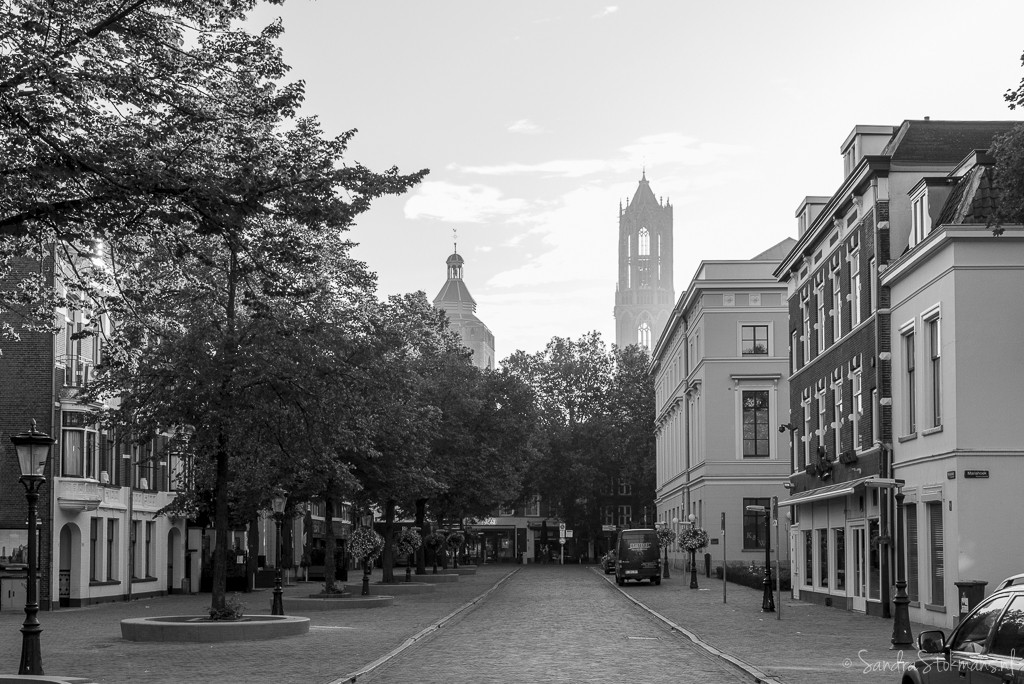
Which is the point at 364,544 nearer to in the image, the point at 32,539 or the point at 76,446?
the point at 76,446

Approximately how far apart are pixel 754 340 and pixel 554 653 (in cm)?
4842

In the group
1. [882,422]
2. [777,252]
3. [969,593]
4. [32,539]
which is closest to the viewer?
[32,539]

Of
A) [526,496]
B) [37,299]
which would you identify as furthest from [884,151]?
[526,496]

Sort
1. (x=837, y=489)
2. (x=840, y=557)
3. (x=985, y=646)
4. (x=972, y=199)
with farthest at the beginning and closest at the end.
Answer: (x=840, y=557) → (x=837, y=489) → (x=972, y=199) → (x=985, y=646)

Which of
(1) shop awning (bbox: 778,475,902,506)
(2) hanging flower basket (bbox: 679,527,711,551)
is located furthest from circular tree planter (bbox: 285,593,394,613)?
(2) hanging flower basket (bbox: 679,527,711,551)

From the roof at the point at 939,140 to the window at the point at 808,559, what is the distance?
1218 cm

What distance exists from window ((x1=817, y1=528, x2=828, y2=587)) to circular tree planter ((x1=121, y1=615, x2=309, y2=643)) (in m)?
17.3

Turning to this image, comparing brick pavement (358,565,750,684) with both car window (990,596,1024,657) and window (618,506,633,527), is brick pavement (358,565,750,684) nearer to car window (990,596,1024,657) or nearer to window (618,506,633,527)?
car window (990,596,1024,657)

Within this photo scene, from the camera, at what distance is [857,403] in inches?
1391

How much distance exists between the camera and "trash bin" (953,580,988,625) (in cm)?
2483

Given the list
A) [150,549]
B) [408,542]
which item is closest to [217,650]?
[150,549]

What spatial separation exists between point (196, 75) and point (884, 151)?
2491 cm

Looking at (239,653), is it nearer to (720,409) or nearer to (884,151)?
(884,151)

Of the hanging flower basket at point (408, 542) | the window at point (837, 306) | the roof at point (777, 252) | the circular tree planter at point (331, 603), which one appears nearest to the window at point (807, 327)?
the window at point (837, 306)
